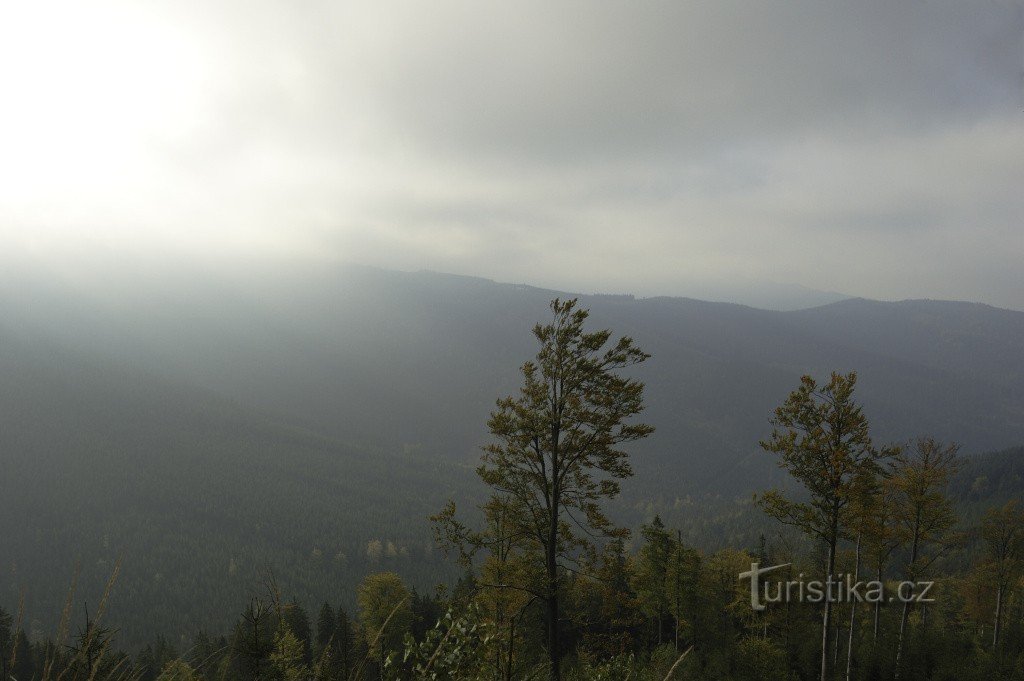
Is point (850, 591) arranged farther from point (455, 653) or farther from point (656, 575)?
point (455, 653)

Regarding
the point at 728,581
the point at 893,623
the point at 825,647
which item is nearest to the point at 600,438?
the point at 825,647

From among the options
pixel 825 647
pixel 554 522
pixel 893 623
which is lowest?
pixel 893 623

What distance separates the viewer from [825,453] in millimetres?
18141

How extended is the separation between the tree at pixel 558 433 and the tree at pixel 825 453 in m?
6.90

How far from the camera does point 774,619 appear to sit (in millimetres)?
32344

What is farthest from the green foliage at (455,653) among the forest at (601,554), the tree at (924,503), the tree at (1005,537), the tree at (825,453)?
the tree at (1005,537)

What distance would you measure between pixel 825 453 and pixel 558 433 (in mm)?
9722

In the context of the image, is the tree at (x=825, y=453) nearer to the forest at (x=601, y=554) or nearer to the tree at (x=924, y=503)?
the forest at (x=601, y=554)

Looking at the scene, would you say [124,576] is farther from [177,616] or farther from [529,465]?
[529,465]

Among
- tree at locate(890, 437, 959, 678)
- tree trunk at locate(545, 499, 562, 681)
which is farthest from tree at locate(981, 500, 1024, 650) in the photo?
tree trunk at locate(545, 499, 562, 681)

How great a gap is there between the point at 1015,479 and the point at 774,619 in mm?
187163

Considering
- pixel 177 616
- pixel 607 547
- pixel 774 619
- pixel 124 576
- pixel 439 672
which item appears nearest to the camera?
pixel 439 672

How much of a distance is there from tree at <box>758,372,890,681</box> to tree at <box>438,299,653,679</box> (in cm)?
690

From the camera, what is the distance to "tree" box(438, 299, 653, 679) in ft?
48.4
